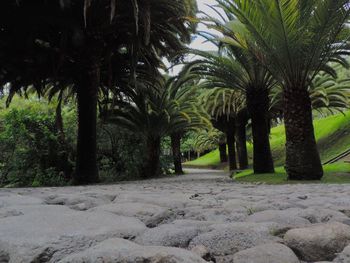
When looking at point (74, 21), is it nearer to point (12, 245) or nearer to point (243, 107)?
point (12, 245)

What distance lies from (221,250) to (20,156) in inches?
551

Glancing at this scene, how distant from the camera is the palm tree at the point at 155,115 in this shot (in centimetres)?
1672

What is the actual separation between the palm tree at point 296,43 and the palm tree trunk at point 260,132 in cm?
287

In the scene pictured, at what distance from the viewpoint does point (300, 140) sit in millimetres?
9508

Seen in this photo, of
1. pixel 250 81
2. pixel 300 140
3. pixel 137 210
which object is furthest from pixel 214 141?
pixel 137 210

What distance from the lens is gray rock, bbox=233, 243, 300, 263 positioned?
6.04 feet

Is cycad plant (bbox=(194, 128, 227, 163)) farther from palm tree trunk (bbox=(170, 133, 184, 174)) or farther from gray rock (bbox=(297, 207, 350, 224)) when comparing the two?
gray rock (bbox=(297, 207, 350, 224))

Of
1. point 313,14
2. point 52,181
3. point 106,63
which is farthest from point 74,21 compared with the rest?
point 52,181

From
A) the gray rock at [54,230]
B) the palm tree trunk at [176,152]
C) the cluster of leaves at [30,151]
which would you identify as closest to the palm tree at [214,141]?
the palm tree trunk at [176,152]

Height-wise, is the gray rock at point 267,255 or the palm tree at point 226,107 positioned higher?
the palm tree at point 226,107

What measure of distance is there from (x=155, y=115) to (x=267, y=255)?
15.5m

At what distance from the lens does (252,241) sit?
7.10 ft

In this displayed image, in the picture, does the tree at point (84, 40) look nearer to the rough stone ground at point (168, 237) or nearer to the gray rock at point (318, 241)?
the rough stone ground at point (168, 237)

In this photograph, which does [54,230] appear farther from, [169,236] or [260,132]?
[260,132]
